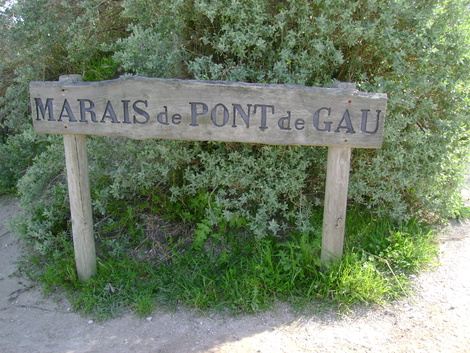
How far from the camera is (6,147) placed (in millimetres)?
5406

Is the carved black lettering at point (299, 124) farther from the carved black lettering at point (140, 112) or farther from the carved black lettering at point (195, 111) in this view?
the carved black lettering at point (140, 112)

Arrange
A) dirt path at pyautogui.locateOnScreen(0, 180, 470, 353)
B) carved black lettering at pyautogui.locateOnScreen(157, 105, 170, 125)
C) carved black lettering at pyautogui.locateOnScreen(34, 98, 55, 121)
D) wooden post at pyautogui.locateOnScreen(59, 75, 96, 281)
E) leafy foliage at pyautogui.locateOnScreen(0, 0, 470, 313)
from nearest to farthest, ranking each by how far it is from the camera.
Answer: dirt path at pyautogui.locateOnScreen(0, 180, 470, 353), carved black lettering at pyautogui.locateOnScreen(157, 105, 170, 125), carved black lettering at pyautogui.locateOnScreen(34, 98, 55, 121), wooden post at pyautogui.locateOnScreen(59, 75, 96, 281), leafy foliage at pyautogui.locateOnScreen(0, 0, 470, 313)

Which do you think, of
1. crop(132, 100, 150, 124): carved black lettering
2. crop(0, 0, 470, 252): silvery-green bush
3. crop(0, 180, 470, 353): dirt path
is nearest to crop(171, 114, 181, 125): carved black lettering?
crop(132, 100, 150, 124): carved black lettering

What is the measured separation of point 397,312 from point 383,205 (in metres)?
1.11

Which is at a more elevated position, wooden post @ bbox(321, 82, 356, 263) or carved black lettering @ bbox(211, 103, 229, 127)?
carved black lettering @ bbox(211, 103, 229, 127)

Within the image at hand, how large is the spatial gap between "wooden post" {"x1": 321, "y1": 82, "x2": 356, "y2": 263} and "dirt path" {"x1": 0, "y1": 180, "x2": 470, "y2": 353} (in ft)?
1.60

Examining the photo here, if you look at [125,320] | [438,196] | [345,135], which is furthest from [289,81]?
[125,320]

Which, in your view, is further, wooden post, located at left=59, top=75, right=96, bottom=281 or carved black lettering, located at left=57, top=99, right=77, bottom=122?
wooden post, located at left=59, top=75, right=96, bottom=281

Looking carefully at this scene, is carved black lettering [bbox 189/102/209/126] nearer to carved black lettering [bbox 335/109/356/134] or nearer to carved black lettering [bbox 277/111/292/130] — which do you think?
carved black lettering [bbox 277/111/292/130]

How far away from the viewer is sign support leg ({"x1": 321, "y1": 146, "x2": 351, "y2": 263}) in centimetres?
296

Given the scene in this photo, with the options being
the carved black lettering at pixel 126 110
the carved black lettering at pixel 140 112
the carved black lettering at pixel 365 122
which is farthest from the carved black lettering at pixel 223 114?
the carved black lettering at pixel 365 122

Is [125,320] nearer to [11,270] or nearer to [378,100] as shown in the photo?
[11,270]

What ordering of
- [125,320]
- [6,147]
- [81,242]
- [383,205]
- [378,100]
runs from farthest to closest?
[6,147], [383,205], [81,242], [125,320], [378,100]

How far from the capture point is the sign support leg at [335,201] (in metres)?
2.96
